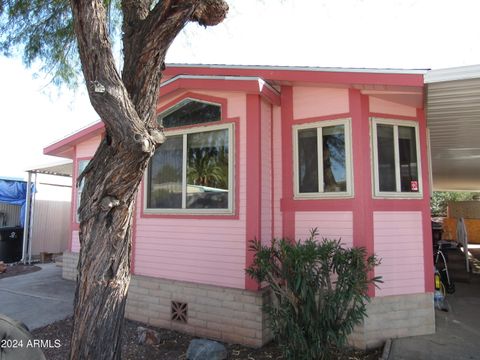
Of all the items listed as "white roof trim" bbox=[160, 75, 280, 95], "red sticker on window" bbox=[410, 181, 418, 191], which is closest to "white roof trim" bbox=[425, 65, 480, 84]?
"red sticker on window" bbox=[410, 181, 418, 191]

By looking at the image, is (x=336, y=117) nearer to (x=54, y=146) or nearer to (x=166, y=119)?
(x=166, y=119)

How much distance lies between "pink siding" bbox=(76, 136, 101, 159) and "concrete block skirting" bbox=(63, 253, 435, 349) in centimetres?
422

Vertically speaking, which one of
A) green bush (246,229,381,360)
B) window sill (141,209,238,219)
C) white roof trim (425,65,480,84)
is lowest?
green bush (246,229,381,360)

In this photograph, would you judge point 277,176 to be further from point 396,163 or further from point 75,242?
point 75,242

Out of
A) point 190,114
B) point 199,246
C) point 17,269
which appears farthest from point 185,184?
point 17,269

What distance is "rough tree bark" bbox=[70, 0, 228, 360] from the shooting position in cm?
312

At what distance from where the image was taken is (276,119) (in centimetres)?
565

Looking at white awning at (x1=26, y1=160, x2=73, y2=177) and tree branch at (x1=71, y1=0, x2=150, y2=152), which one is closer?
tree branch at (x1=71, y1=0, x2=150, y2=152)

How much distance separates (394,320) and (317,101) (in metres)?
3.18

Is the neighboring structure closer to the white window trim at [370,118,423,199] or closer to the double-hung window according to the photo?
the double-hung window

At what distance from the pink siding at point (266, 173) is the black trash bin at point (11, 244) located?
9.58 metres

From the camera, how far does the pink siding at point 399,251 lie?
4930mm

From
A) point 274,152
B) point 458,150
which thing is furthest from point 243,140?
point 458,150

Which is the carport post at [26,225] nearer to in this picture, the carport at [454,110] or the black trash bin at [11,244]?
the black trash bin at [11,244]
